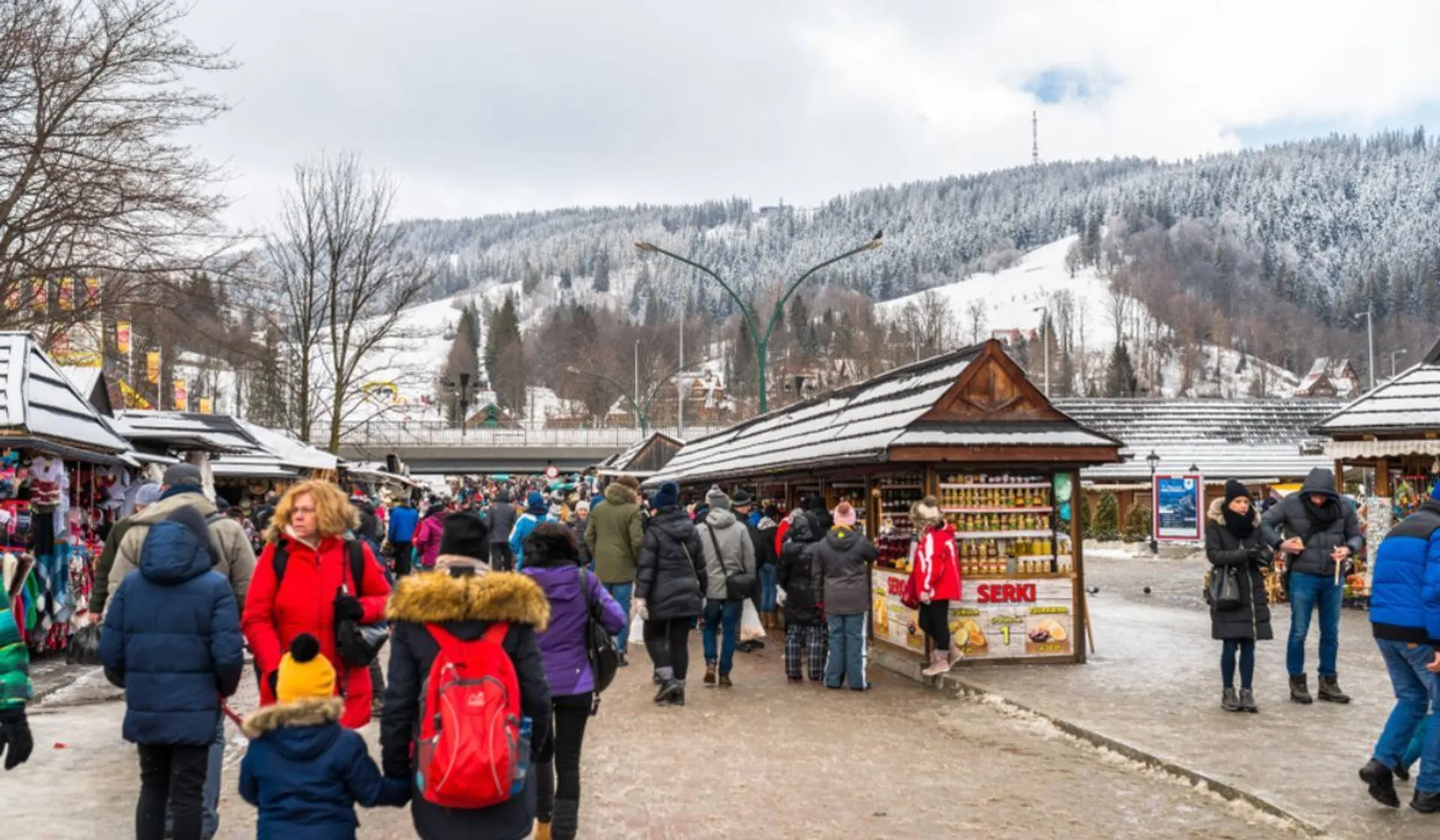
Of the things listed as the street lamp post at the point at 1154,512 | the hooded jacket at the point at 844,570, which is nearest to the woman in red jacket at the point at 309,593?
the hooded jacket at the point at 844,570

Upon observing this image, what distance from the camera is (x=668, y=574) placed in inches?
442

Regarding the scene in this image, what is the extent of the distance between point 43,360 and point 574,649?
11.6m

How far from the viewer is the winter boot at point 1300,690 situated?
35.8ft

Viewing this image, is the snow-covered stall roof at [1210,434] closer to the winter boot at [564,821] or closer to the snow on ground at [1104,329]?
the winter boot at [564,821]

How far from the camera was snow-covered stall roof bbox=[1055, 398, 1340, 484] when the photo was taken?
47500 mm

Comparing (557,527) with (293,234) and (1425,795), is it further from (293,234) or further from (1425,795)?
(293,234)

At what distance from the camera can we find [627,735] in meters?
10.1

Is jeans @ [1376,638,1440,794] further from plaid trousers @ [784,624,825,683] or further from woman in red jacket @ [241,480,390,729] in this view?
plaid trousers @ [784,624,825,683]

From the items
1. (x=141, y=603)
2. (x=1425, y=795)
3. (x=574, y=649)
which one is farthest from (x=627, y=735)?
(x=1425, y=795)

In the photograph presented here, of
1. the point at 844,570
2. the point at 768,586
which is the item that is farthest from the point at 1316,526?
the point at 768,586

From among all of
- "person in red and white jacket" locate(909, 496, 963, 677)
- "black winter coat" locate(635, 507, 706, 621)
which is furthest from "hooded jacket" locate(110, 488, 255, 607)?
"person in red and white jacket" locate(909, 496, 963, 677)

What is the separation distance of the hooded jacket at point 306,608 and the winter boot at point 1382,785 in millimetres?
5776

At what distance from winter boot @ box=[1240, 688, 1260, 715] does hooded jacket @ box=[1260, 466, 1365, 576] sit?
111cm

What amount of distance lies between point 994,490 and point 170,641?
31.8 ft
